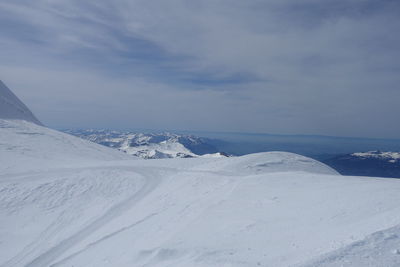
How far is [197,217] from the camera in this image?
13.3m

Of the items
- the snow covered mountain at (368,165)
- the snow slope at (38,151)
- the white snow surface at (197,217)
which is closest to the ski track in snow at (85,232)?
the white snow surface at (197,217)

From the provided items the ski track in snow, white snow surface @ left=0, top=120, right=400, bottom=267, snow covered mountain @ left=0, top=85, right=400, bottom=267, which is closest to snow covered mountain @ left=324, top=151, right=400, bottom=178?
snow covered mountain @ left=0, top=85, right=400, bottom=267

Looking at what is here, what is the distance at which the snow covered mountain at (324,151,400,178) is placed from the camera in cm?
11106

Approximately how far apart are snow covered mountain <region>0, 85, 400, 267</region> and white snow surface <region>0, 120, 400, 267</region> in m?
0.05

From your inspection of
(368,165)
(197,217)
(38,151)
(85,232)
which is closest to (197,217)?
(197,217)

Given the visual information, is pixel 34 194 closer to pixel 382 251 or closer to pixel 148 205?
pixel 148 205

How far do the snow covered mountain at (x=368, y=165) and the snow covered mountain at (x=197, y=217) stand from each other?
98879 millimetres

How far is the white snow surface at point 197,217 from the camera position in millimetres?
7609

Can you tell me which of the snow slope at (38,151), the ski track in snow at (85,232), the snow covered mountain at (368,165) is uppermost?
the snow slope at (38,151)

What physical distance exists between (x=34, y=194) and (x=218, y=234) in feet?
53.6

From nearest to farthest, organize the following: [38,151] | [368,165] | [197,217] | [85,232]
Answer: [197,217], [85,232], [38,151], [368,165]

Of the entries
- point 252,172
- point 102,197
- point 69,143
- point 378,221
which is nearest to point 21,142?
point 69,143

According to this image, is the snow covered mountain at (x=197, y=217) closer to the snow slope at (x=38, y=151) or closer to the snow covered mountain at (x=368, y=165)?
the snow slope at (x=38, y=151)

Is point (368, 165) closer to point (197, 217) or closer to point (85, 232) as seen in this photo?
point (197, 217)
